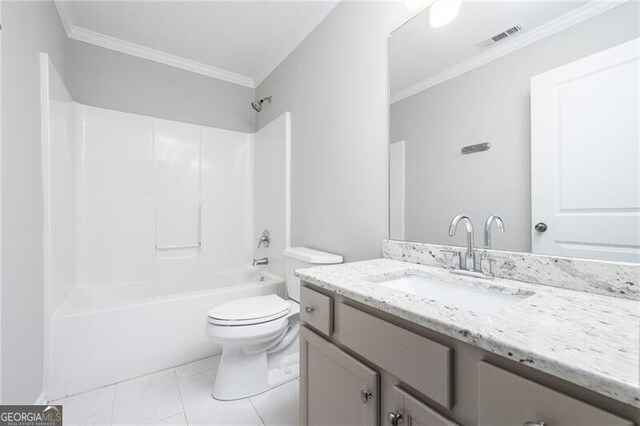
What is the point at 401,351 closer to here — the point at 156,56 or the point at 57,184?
the point at 57,184

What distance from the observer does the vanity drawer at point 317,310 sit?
0.93 metres

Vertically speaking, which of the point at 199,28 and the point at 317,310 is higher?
the point at 199,28

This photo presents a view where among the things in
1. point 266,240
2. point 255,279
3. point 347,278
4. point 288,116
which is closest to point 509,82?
point 347,278

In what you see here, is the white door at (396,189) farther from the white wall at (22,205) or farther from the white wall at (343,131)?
the white wall at (22,205)

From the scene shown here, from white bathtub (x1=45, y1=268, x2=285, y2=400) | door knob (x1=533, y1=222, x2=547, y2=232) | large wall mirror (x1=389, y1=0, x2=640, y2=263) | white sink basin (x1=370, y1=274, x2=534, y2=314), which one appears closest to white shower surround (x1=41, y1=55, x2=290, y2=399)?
white bathtub (x1=45, y1=268, x2=285, y2=400)

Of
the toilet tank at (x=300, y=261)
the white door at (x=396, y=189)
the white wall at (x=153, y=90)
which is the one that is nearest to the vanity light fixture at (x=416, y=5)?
the white door at (x=396, y=189)

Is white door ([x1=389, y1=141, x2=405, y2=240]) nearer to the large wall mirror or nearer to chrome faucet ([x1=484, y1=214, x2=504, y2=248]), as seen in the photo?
the large wall mirror

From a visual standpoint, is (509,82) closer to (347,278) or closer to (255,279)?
(347,278)

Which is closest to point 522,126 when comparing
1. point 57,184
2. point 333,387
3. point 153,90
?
point 333,387

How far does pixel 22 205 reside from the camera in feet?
4.10

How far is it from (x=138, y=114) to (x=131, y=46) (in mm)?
559

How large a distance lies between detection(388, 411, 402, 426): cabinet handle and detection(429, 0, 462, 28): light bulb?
150 cm

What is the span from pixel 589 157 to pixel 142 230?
2.87 meters

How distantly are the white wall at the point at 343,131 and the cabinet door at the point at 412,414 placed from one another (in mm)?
823
